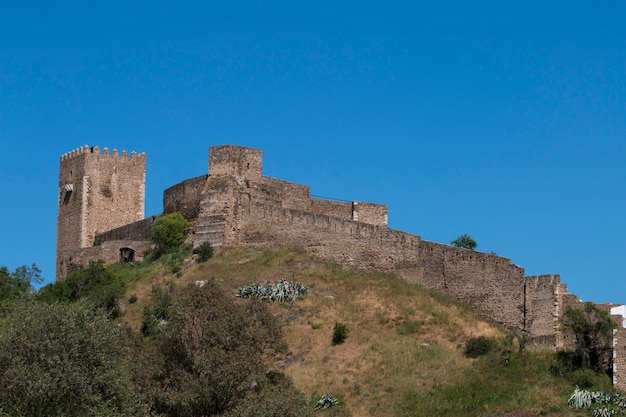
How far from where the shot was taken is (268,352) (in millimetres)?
46969

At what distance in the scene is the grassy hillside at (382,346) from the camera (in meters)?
46.5

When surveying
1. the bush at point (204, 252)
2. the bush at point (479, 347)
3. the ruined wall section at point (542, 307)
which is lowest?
the bush at point (479, 347)

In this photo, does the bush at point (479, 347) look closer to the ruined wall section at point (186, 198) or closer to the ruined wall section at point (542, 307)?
the ruined wall section at point (542, 307)

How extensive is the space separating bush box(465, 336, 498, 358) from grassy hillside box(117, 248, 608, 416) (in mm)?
311

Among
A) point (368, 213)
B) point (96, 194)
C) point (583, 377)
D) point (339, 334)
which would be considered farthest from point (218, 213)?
point (583, 377)

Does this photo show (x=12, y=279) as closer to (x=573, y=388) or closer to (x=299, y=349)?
(x=299, y=349)

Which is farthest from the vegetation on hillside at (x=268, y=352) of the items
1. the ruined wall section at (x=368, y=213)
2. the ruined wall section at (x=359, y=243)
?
the ruined wall section at (x=368, y=213)

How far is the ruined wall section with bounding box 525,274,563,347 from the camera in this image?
54.2 metres

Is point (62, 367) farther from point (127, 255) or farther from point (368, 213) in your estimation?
point (368, 213)

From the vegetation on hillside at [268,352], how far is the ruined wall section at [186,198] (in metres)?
4.54

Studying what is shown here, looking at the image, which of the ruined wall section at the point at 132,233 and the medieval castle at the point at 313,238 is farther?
the ruined wall section at the point at 132,233

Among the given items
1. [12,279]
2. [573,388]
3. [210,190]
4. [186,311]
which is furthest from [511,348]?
[12,279]

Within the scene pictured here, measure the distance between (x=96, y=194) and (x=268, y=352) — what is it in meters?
28.9

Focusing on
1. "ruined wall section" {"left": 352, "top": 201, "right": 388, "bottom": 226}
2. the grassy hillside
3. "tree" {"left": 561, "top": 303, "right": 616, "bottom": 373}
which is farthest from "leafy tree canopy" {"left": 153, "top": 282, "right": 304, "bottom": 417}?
"ruined wall section" {"left": 352, "top": 201, "right": 388, "bottom": 226}
